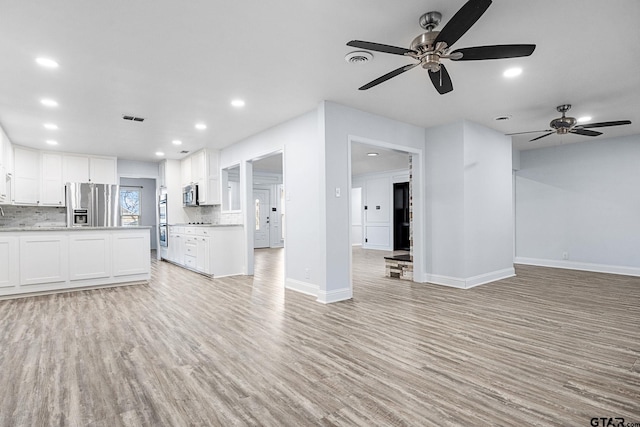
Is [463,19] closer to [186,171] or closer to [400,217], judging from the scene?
[186,171]

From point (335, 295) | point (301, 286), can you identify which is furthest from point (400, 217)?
point (335, 295)

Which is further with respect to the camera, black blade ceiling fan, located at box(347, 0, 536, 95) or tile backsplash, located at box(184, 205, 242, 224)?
tile backsplash, located at box(184, 205, 242, 224)

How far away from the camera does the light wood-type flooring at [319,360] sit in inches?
73.0

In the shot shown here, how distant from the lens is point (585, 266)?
265 inches

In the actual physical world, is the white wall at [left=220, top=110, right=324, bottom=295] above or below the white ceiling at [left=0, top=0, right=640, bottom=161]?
below

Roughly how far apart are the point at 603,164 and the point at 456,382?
6.75m

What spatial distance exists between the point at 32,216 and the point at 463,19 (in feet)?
29.4

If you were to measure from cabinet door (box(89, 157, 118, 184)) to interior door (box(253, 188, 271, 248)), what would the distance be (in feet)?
14.4

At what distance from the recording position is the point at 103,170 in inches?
306

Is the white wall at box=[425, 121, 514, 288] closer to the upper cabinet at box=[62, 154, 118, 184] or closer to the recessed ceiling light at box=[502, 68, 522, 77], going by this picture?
the recessed ceiling light at box=[502, 68, 522, 77]

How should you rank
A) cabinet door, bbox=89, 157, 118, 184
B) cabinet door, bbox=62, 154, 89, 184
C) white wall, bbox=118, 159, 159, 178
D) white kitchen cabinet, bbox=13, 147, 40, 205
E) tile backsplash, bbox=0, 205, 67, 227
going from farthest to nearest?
white wall, bbox=118, 159, 159, 178, cabinet door, bbox=89, 157, 118, 184, cabinet door, bbox=62, 154, 89, 184, tile backsplash, bbox=0, 205, 67, 227, white kitchen cabinet, bbox=13, 147, 40, 205

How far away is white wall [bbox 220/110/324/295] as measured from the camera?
4527 millimetres

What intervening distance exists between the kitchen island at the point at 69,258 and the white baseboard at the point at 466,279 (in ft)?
15.6

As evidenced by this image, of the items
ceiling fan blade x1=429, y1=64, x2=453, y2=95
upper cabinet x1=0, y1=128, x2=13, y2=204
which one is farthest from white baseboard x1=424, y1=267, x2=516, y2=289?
upper cabinet x1=0, y1=128, x2=13, y2=204
